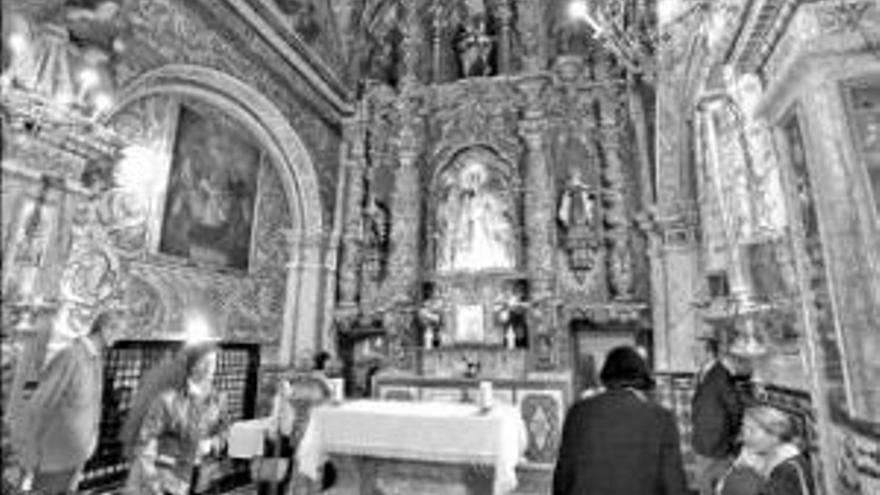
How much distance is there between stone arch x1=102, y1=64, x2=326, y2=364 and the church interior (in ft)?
0.16

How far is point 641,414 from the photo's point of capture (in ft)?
8.18

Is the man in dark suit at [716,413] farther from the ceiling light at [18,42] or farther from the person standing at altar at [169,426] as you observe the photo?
the ceiling light at [18,42]

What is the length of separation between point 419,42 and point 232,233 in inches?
259

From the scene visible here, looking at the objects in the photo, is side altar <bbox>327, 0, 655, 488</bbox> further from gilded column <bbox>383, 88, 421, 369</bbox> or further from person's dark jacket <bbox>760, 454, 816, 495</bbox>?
person's dark jacket <bbox>760, 454, 816, 495</bbox>

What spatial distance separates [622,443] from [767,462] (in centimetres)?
113

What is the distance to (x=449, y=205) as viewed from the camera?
10.3 m

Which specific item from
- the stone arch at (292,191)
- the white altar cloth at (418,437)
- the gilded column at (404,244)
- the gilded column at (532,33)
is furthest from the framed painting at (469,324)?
the gilded column at (532,33)

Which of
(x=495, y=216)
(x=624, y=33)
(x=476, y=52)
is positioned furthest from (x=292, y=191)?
(x=624, y=33)

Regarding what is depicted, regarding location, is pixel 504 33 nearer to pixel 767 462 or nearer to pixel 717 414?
pixel 717 414

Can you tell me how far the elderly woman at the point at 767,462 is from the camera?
274cm

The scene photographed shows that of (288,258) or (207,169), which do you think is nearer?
(207,169)

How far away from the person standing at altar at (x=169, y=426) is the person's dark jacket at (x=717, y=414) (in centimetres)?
431

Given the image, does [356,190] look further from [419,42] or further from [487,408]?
[487,408]

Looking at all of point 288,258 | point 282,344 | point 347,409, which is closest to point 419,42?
point 288,258
